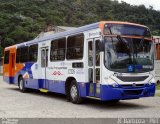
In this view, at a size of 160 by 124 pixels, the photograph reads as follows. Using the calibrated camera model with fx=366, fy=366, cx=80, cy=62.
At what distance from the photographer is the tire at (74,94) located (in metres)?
14.6

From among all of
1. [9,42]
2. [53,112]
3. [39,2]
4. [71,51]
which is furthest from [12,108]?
[39,2]

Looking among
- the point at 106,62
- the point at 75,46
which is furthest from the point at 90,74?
the point at 75,46

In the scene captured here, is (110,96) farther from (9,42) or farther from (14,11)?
(14,11)

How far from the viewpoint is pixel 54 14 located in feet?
295

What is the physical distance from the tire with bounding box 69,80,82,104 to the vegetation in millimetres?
59098

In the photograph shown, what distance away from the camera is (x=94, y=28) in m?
13.6

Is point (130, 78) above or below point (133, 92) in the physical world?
above

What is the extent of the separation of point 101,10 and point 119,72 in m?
74.4

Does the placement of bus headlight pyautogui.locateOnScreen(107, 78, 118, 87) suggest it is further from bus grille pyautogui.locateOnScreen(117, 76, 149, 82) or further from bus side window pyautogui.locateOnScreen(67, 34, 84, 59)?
bus side window pyautogui.locateOnScreen(67, 34, 84, 59)

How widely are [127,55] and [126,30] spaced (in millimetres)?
960

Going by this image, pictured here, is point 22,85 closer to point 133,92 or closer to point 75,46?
point 75,46

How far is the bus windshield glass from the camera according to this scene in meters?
13.1

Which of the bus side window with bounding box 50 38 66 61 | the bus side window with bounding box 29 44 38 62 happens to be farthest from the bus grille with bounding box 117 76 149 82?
the bus side window with bounding box 29 44 38 62

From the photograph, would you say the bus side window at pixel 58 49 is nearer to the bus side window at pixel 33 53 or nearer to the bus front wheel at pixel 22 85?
the bus side window at pixel 33 53
